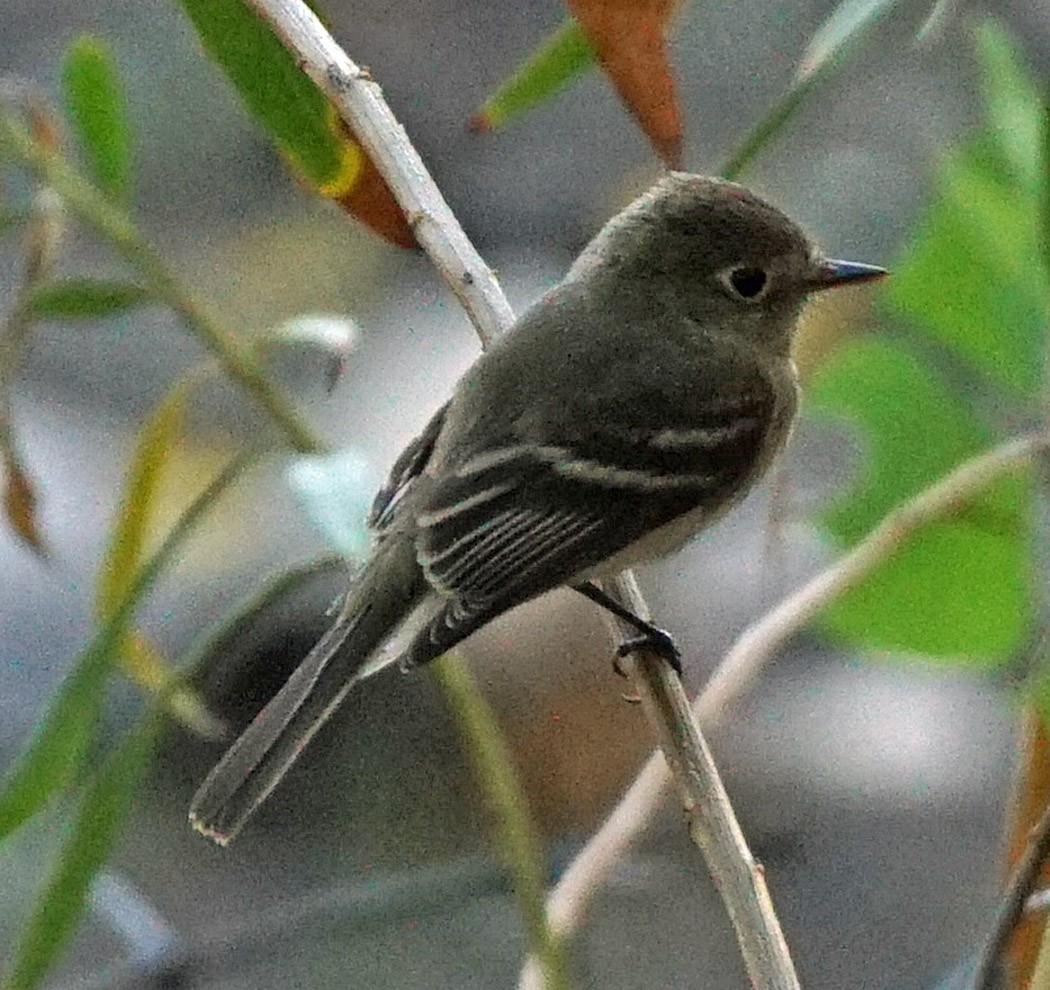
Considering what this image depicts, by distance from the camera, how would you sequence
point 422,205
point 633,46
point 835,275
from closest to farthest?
point 633,46 → point 422,205 → point 835,275

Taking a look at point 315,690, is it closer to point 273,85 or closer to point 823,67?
point 273,85

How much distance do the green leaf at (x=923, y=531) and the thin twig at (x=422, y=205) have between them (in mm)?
192

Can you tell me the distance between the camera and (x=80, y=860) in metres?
1.28

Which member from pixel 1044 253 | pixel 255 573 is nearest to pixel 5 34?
pixel 255 573

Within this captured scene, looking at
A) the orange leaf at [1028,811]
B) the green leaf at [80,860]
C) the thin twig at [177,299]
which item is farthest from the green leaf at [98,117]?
the orange leaf at [1028,811]

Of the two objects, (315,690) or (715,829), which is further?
(315,690)

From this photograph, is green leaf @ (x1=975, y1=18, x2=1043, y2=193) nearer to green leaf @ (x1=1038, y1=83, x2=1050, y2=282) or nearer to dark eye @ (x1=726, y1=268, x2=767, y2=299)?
green leaf @ (x1=1038, y1=83, x2=1050, y2=282)

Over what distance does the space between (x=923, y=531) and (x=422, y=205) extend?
1.55ft

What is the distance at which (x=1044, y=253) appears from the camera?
120cm

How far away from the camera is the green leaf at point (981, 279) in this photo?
4.74 feet

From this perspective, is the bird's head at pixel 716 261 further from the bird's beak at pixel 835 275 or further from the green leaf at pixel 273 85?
the green leaf at pixel 273 85

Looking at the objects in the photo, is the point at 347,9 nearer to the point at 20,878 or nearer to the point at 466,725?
the point at 20,878

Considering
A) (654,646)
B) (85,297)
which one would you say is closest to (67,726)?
(85,297)

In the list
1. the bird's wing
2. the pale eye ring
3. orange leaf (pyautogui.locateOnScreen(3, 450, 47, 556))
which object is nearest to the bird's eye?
the pale eye ring
